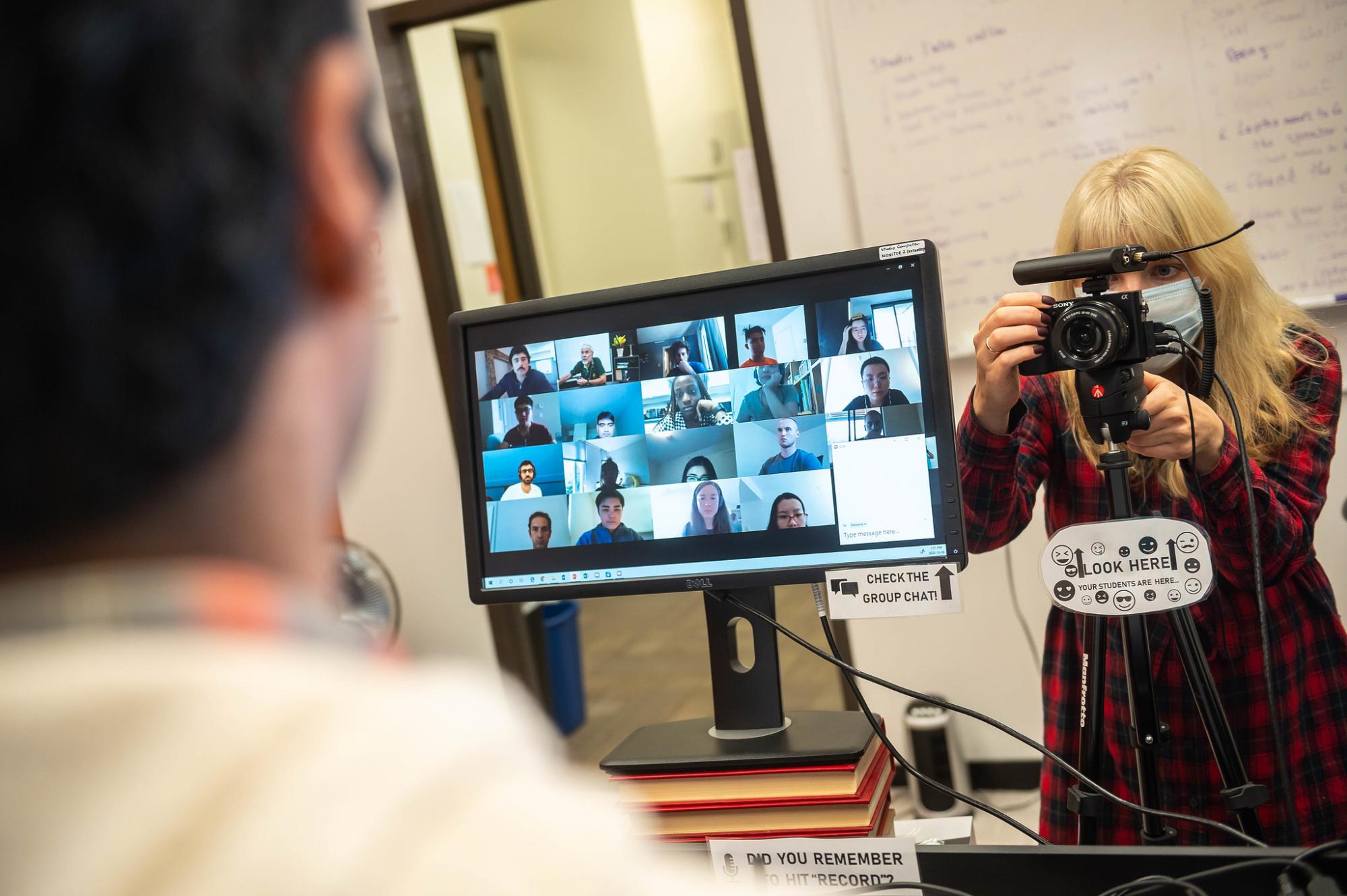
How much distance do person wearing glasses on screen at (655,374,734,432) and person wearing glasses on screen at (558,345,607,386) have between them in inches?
3.2

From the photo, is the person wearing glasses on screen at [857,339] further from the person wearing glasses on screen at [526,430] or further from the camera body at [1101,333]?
the person wearing glasses on screen at [526,430]

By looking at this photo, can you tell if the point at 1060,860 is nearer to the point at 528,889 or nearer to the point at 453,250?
the point at 528,889

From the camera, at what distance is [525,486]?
45.2 inches

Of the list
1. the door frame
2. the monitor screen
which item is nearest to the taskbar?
the monitor screen

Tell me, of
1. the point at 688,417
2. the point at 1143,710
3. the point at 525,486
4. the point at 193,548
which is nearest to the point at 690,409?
the point at 688,417

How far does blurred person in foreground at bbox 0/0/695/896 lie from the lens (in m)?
0.23

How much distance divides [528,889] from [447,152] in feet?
13.1

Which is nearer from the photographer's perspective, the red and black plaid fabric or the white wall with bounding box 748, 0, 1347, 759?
the red and black plaid fabric

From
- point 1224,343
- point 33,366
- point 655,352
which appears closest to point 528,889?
point 33,366

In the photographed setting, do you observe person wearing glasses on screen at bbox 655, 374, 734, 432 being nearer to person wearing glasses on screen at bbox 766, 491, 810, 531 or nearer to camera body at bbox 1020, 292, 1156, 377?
person wearing glasses on screen at bbox 766, 491, 810, 531

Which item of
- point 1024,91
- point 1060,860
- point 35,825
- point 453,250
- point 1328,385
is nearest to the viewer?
point 35,825

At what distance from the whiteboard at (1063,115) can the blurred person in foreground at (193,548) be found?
2380 millimetres

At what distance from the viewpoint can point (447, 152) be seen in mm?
3939

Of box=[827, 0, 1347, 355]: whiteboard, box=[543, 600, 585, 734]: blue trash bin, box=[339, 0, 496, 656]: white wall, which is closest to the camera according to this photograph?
box=[827, 0, 1347, 355]: whiteboard
